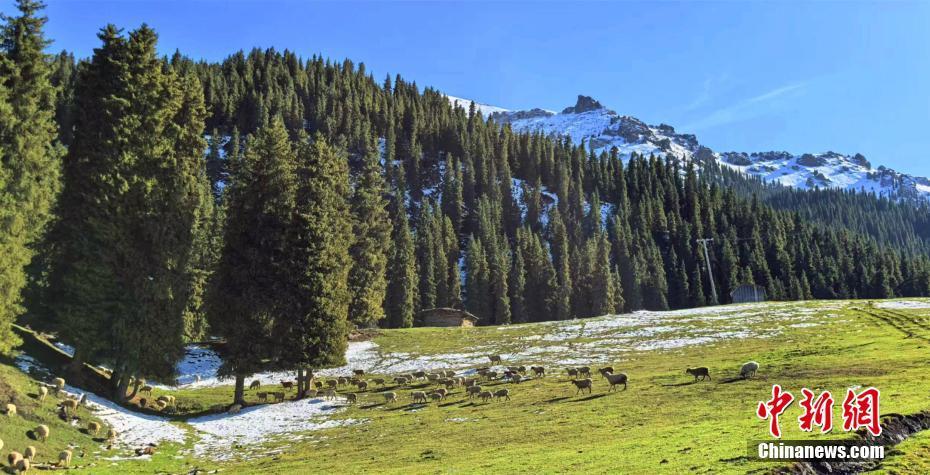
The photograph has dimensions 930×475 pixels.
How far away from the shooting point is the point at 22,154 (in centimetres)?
3441

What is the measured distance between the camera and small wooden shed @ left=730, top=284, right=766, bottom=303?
14212 cm

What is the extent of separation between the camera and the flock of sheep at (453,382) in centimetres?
3862

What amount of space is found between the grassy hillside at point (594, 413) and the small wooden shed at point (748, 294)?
79841 millimetres

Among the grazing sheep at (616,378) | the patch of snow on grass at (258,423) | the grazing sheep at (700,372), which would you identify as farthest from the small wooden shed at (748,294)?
the patch of snow on grass at (258,423)

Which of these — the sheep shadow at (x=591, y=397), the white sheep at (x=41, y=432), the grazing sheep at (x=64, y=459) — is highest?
the white sheep at (x=41, y=432)

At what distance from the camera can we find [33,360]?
35312 millimetres

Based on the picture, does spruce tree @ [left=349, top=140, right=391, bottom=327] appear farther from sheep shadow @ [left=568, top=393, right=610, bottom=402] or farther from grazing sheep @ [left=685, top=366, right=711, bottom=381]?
grazing sheep @ [left=685, top=366, right=711, bottom=381]

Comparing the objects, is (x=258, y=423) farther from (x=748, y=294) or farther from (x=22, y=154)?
(x=748, y=294)

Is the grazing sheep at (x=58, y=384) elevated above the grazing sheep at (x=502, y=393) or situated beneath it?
elevated above

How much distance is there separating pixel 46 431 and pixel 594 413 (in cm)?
2637

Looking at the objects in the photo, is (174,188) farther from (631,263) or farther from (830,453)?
(631,263)

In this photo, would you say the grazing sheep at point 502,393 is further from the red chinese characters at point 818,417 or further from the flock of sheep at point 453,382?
the red chinese characters at point 818,417

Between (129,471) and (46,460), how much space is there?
3207 mm

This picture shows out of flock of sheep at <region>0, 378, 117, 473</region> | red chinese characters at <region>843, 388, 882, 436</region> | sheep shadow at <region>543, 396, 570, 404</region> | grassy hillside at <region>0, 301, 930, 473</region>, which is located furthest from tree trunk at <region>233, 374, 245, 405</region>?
red chinese characters at <region>843, 388, 882, 436</region>
